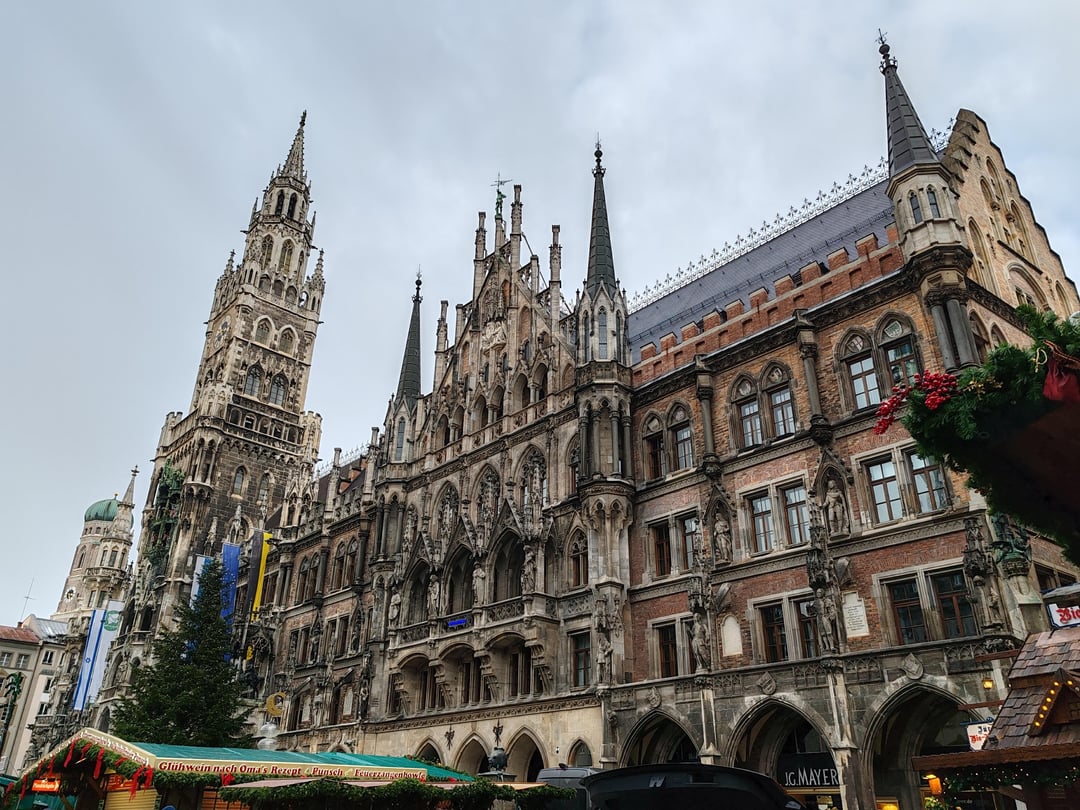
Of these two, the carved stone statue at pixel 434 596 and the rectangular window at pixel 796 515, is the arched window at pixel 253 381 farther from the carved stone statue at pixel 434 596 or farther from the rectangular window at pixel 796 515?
the rectangular window at pixel 796 515

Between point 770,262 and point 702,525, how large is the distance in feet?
40.4

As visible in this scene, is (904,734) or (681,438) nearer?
(904,734)

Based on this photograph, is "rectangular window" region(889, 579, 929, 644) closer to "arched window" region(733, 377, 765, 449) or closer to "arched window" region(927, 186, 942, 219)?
"arched window" region(733, 377, 765, 449)

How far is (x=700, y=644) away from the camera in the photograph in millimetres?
22453

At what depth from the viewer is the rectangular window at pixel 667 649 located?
24.0 m

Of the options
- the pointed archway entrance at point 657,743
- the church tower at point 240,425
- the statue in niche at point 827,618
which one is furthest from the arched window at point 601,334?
the church tower at point 240,425

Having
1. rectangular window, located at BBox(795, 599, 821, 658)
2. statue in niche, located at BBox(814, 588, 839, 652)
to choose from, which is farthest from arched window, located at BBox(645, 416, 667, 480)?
statue in niche, located at BBox(814, 588, 839, 652)

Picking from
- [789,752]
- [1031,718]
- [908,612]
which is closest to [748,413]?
[908,612]

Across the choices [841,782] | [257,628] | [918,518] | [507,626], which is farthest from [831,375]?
[257,628]

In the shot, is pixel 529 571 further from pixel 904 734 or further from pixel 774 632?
pixel 904 734

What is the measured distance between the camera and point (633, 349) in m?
33.5

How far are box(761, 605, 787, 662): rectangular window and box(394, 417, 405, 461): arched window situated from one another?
62.8ft

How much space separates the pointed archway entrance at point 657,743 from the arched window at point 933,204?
15605 millimetres

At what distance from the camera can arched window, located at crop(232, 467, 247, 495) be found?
59281mm
